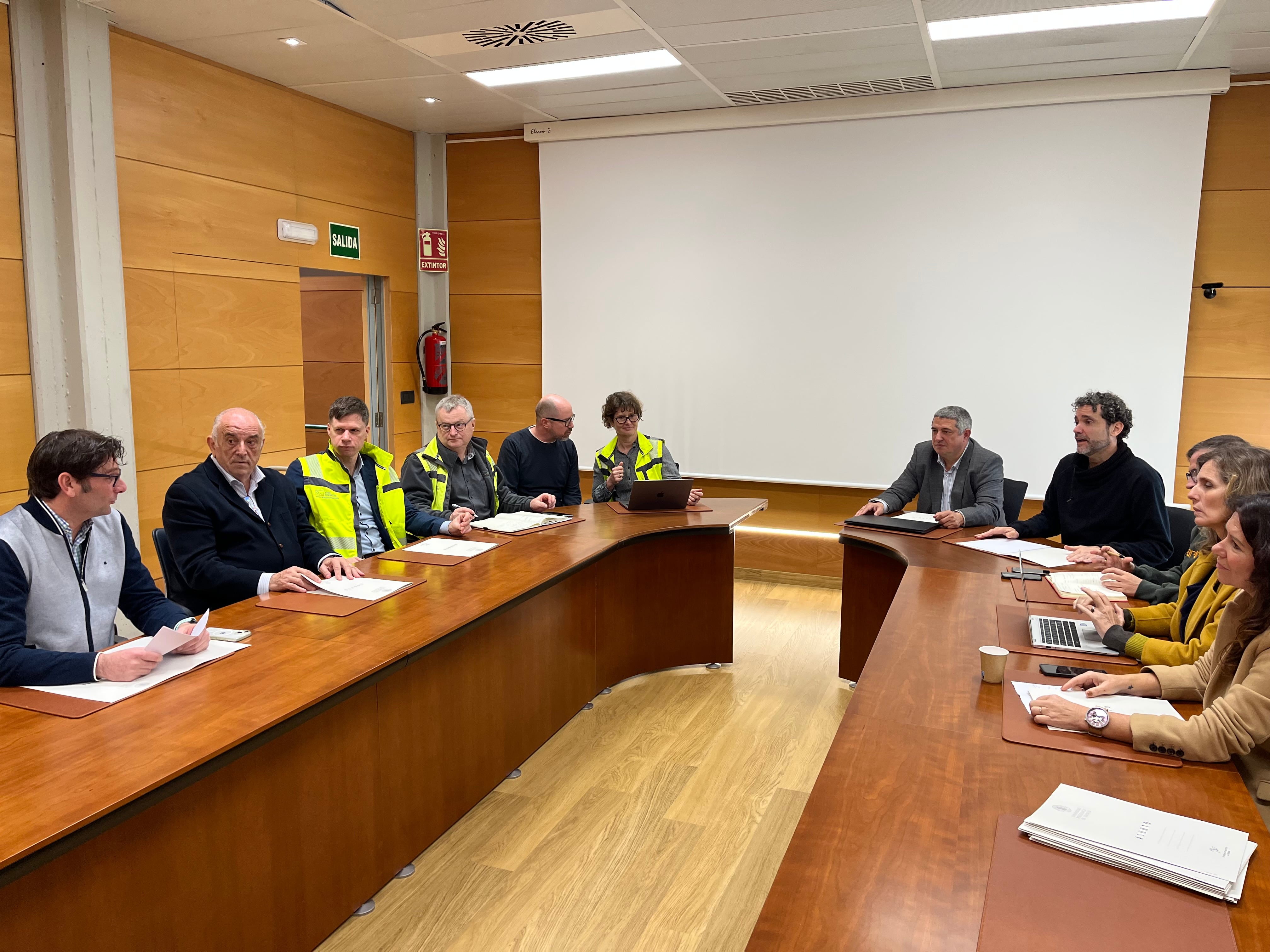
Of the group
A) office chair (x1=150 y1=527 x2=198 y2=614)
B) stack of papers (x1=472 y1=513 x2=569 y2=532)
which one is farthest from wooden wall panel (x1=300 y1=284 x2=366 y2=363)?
office chair (x1=150 y1=527 x2=198 y2=614)

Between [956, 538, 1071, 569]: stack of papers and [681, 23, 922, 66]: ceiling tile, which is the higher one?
[681, 23, 922, 66]: ceiling tile

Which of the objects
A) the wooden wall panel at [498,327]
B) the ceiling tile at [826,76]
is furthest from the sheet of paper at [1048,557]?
the wooden wall panel at [498,327]

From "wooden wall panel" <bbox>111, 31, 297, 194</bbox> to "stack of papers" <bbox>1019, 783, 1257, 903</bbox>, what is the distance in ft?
16.5

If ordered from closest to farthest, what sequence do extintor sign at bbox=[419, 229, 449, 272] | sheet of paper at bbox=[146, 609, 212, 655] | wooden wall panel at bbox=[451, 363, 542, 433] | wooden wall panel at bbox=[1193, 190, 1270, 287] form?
sheet of paper at bbox=[146, 609, 212, 655] → wooden wall panel at bbox=[1193, 190, 1270, 287] → extintor sign at bbox=[419, 229, 449, 272] → wooden wall panel at bbox=[451, 363, 542, 433]

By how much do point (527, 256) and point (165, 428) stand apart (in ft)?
10.1

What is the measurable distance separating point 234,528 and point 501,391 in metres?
4.10

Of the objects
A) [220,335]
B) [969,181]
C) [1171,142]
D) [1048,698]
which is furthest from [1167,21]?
[220,335]

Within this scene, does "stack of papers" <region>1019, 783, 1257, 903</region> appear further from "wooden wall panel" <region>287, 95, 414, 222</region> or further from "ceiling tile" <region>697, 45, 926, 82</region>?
"wooden wall panel" <region>287, 95, 414, 222</region>

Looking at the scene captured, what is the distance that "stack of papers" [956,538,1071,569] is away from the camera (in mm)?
3602

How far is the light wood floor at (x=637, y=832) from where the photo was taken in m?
2.56

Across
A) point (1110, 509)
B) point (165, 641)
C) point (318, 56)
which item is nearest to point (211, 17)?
point (318, 56)

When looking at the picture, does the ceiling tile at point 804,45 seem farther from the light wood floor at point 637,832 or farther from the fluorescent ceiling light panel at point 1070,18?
the light wood floor at point 637,832

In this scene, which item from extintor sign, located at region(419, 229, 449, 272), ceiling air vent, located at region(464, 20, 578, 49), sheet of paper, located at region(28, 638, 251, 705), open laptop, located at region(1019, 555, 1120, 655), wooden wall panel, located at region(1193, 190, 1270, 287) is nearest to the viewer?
sheet of paper, located at region(28, 638, 251, 705)

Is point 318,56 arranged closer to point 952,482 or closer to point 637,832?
point 952,482
